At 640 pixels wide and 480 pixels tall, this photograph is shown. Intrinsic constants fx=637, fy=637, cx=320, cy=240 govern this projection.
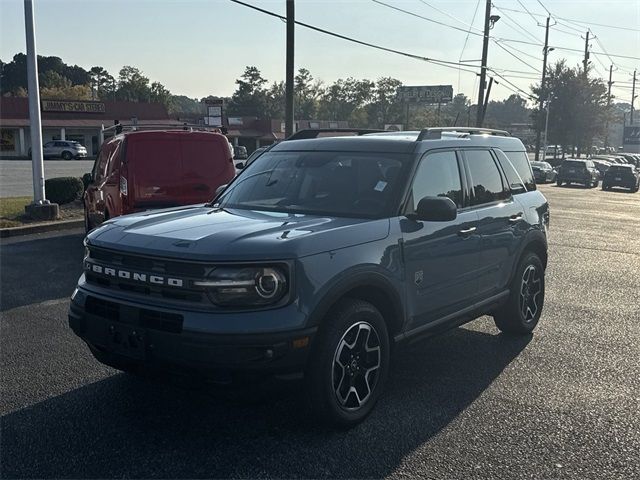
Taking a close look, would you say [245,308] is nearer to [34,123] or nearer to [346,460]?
[346,460]

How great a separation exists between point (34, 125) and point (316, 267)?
11.6 meters

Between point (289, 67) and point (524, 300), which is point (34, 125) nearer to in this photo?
point (289, 67)

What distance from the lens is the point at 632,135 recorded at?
105438 mm

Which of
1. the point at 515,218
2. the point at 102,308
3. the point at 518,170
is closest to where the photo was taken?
the point at 102,308

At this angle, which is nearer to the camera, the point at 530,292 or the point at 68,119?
the point at 530,292

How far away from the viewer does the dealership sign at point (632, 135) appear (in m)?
105

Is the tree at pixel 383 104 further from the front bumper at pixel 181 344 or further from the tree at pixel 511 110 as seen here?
the front bumper at pixel 181 344

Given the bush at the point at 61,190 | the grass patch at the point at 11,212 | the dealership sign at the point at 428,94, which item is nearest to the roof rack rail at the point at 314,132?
the grass patch at the point at 11,212

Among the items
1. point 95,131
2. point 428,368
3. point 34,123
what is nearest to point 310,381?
point 428,368

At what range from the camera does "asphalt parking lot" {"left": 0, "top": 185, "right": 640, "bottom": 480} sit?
3.58 m

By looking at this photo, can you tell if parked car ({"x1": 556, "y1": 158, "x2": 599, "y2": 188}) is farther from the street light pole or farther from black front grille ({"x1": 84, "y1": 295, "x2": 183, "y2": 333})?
black front grille ({"x1": 84, "y1": 295, "x2": 183, "y2": 333})

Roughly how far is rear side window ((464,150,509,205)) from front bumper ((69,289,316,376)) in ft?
8.01

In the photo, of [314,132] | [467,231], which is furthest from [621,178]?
[467,231]

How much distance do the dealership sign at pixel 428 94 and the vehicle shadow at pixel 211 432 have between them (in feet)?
249
